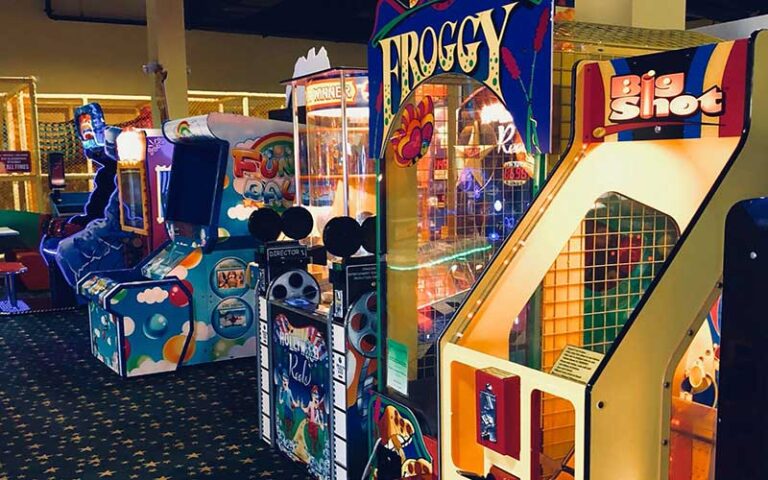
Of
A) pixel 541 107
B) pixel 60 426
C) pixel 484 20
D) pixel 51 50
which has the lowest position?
pixel 60 426

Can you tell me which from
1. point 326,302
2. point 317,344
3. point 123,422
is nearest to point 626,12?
point 317,344

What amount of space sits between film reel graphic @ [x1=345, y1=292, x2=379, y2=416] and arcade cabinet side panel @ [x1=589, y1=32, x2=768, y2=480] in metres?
1.90

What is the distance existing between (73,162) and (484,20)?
10.2m

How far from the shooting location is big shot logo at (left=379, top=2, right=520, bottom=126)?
6.81ft

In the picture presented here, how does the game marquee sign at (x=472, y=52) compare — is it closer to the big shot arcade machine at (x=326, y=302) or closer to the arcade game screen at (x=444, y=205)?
the arcade game screen at (x=444, y=205)

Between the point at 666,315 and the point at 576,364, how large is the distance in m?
0.44

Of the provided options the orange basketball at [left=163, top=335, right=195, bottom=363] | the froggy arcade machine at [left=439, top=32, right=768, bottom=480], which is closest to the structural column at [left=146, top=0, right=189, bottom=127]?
the orange basketball at [left=163, top=335, right=195, bottom=363]

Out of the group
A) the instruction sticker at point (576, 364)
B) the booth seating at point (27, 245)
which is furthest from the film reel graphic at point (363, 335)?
the booth seating at point (27, 245)

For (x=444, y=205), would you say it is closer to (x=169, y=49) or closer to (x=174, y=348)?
(x=174, y=348)

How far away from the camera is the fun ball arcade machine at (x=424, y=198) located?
255 cm

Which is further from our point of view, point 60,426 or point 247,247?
point 247,247

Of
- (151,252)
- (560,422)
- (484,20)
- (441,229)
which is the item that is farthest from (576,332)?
(151,252)

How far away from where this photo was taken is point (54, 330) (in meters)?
7.21

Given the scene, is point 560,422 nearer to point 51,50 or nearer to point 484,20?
point 484,20
